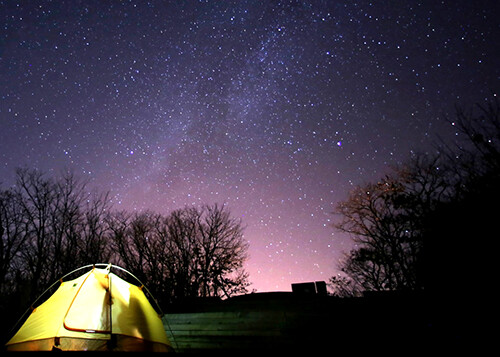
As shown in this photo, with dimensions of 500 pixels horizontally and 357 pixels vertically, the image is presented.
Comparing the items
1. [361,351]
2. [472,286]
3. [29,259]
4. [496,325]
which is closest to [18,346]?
[361,351]

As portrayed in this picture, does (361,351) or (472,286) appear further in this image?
(472,286)

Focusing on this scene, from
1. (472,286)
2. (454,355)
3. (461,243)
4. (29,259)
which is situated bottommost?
(454,355)

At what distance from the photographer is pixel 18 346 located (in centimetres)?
515

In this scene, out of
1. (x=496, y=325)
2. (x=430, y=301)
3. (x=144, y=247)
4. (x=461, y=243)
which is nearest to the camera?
(x=496, y=325)

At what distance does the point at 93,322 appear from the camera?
542cm

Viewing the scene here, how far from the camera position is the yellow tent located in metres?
5.16

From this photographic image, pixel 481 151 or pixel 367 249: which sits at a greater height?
pixel 481 151

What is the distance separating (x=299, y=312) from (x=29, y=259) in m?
25.3

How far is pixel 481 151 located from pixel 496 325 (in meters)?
9.90

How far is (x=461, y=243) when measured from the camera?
42.7ft

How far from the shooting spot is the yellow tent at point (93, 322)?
5160 millimetres

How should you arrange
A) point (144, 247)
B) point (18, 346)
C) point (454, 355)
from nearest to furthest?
point (18, 346) < point (454, 355) < point (144, 247)

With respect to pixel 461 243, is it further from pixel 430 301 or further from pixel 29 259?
pixel 29 259

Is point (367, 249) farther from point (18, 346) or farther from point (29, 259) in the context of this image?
point (29, 259)
